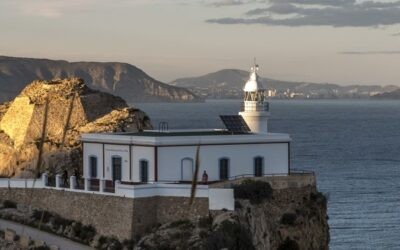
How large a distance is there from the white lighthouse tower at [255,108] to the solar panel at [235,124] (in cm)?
61

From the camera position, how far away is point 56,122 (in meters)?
49.4

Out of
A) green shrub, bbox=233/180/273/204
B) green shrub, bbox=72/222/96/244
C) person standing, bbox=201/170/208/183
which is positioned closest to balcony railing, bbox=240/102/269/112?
person standing, bbox=201/170/208/183

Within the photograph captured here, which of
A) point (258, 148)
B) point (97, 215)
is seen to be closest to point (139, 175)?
point (97, 215)

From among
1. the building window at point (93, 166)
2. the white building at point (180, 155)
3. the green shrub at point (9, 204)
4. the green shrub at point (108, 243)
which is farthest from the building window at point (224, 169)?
the green shrub at point (9, 204)

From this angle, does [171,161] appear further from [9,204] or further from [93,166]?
[9,204]

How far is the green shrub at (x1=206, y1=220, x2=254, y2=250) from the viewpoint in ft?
106

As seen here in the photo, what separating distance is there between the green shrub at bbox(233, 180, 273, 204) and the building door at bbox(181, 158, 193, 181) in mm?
2308

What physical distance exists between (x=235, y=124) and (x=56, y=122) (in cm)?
1122

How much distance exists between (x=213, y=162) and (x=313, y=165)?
68.1 metres

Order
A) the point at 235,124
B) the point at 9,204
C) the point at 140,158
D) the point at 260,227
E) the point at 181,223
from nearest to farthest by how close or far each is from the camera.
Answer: the point at 181,223, the point at 260,227, the point at 140,158, the point at 9,204, the point at 235,124

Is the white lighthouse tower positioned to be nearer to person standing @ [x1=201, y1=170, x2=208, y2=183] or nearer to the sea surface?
person standing @ [x1=201, y1=170, x2=208, y2=183]

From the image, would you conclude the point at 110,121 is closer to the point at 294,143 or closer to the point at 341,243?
the point at 341,243

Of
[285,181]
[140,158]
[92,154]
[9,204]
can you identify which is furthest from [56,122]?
[285,181]

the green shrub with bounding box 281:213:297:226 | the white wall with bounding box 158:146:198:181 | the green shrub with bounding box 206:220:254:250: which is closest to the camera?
the green shrub with bounding box 206:220:254:250
